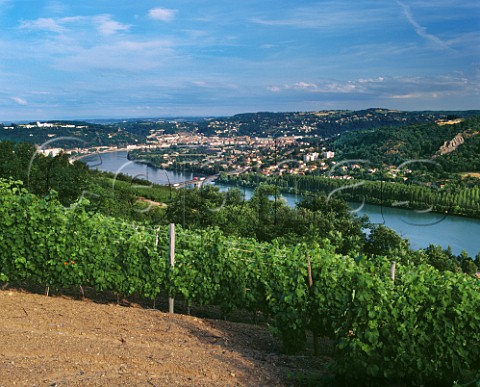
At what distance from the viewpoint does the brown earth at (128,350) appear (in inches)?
160

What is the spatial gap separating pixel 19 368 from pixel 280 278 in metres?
3.04

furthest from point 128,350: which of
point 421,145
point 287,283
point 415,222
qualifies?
point 421,145

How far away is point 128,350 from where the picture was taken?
4.65 m

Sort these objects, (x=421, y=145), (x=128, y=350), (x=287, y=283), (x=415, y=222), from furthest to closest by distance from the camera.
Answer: (x=421, y=145)
(x=415, y=222)
(x=287, y=283)
(x=128, y=350)

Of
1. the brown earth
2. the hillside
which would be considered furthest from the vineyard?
the hillside

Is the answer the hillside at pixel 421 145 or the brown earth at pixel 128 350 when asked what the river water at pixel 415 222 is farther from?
the brown earth at pixel 128 350

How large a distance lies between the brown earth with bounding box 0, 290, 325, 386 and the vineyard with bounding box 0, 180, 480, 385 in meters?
0.43

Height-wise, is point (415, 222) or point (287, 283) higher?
point (287, 283)

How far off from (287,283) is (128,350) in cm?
203

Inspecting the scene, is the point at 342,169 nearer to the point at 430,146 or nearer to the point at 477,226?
the point at 477,226

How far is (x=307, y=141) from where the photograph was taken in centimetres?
5778

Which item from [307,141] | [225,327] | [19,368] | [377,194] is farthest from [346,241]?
[307,141]

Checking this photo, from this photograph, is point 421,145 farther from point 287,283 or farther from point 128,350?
point 128,350

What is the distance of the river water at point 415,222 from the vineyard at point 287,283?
1015 inches
